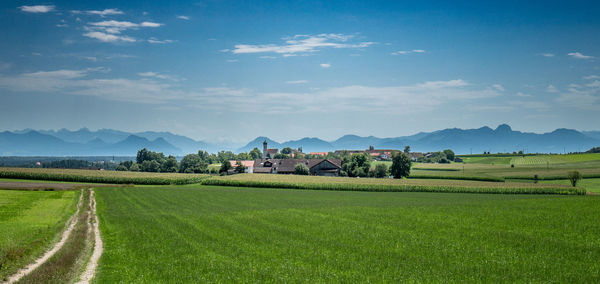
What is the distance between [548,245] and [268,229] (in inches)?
656

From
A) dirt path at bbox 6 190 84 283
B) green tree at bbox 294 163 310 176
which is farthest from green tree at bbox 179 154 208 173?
dirt path at bbox 6 190 84 283

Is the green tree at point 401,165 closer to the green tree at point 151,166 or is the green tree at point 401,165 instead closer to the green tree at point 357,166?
the green tree at point 357,166

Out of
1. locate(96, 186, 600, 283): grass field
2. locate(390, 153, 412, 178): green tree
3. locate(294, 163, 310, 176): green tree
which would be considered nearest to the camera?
locate(96, 186, 600, 283): grass field

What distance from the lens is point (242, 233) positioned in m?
26.8

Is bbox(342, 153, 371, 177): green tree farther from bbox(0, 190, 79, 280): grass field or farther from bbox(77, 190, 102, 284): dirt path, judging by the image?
bbox(77, 190, 102, 284): dirt path

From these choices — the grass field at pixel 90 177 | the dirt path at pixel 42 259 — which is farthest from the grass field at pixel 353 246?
the grass field at pixel 90 177

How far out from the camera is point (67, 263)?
19.3 meters

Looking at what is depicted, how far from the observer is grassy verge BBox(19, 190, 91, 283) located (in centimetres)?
1653

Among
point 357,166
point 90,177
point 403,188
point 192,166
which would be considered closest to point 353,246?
point 403,188

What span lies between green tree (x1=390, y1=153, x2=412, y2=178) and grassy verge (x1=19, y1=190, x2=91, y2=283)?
104591 mm

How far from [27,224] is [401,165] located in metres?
105

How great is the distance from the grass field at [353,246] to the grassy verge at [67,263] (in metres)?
1.18

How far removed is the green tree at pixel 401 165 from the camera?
403 ft

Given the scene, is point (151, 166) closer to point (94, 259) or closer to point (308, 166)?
point (308, 166)
